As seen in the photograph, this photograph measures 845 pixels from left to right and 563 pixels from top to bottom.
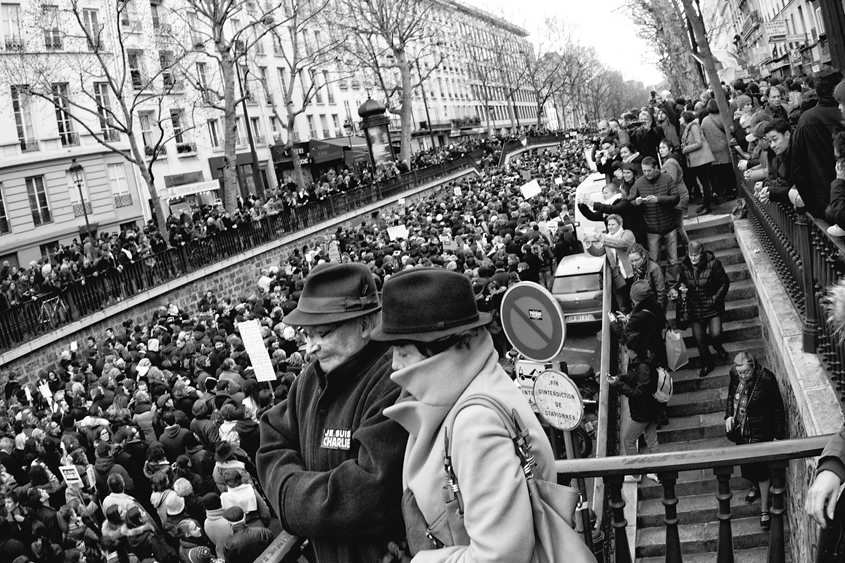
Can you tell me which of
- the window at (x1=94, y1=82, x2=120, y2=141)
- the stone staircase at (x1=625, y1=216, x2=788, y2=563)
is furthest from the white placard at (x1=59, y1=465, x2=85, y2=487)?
the window at (x1=94, y1=82, x2=120, y2=141)

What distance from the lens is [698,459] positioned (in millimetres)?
2934

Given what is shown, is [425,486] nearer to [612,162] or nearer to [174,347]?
[174,347]

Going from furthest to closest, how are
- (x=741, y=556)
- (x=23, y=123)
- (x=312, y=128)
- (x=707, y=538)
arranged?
(x=312, y=128) → (x=23, y=123) → (x=707, y=538) → (x=741, y=556)

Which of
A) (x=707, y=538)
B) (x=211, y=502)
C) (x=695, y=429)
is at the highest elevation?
(x=211, y=502)

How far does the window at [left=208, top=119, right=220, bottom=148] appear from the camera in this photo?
44.3 m

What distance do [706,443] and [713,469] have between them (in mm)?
8089

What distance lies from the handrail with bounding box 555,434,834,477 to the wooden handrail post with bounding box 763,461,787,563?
70 mm

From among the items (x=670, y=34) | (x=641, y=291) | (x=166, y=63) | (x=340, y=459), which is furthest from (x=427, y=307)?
(x=670, y=34)

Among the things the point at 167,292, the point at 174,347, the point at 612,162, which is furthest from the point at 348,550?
the point at 167,292

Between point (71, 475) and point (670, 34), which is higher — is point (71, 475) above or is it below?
below

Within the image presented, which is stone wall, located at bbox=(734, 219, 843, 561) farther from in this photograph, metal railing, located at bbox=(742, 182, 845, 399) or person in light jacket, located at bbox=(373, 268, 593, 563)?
person in light jacket, located at bbox=(373, 268, 593, 563)

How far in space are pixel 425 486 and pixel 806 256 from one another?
4569 millimetres

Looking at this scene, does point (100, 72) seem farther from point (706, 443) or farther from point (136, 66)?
point (706, 443)

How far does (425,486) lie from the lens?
2482 mm
